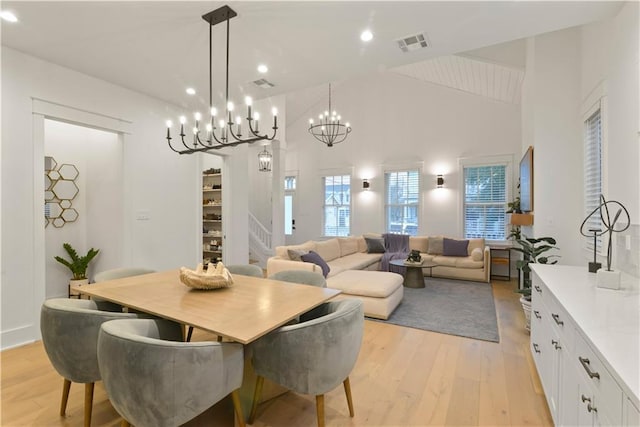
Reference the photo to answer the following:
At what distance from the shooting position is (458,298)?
4711mm

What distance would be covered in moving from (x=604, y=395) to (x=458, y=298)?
12.6 ft

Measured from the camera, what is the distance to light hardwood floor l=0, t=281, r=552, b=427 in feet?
6.51

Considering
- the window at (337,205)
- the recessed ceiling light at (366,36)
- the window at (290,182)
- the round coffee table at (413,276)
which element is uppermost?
the recessed ceiling light at (366,36)

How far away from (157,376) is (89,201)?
4153mm

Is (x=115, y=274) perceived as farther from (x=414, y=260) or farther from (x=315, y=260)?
(x=414, y=260)

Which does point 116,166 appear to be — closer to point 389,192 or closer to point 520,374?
point 520,374

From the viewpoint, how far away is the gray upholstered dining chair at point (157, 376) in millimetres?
1382

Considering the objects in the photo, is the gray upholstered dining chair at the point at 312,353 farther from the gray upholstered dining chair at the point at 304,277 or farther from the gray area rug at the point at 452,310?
the gray area rug at the point at 452,310

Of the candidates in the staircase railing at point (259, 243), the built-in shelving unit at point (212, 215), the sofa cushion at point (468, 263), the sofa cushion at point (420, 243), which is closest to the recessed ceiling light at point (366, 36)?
the sofa cushion at point (468, 263)

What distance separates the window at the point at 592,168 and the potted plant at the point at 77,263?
5.81 m

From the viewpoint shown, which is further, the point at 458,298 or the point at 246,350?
the point at 458,298

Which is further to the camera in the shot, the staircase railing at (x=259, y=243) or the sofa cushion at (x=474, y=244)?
the staircase railing at (x=259, y=243)

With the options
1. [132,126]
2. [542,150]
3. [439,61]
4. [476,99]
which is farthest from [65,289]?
[476,99]

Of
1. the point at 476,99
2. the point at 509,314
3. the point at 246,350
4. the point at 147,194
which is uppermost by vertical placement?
the point at 476,99
